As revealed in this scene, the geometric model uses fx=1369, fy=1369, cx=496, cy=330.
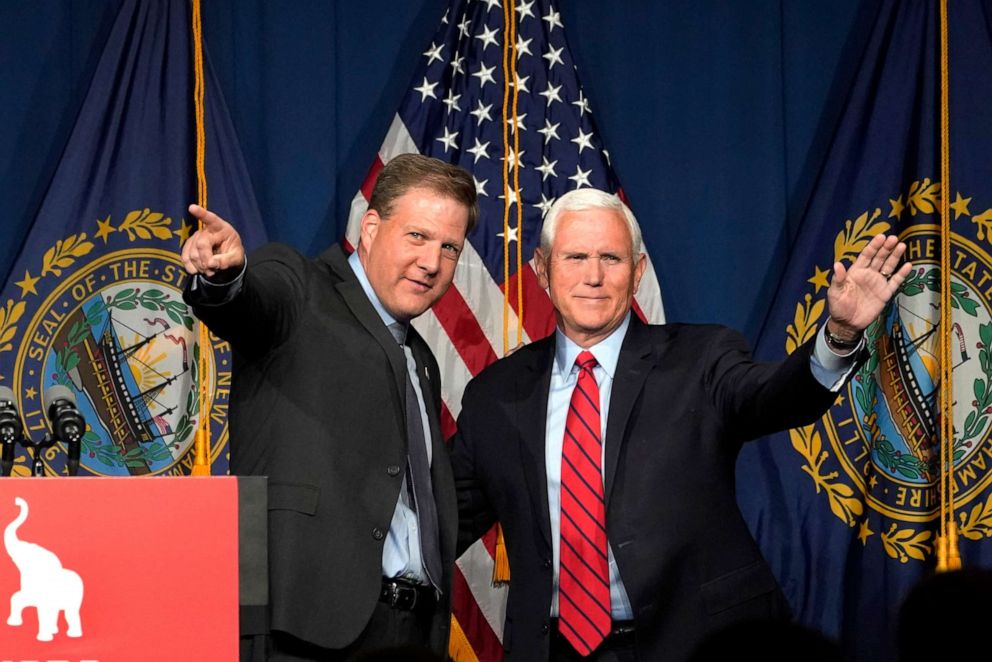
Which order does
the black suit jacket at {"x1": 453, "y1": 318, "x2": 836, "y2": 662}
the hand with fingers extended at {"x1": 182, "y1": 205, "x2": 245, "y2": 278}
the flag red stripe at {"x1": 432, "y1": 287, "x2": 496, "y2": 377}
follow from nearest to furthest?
the hand with fingers extended at {"x1": 182, "y1": 205, "x2": 245, "y2": 278}, the black suit jacket at {"x1": 453, "y1": 318, "x2": 836, "y2": 662}, the flag red stripe at {"x1": 432, "y1": 287, "x2": 496, "y2": 377}

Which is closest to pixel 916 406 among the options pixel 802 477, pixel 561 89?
pixel 802 477

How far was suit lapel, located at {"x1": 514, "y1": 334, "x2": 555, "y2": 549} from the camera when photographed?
3.12 m

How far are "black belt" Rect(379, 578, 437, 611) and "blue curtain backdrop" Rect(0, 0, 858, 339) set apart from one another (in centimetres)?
165

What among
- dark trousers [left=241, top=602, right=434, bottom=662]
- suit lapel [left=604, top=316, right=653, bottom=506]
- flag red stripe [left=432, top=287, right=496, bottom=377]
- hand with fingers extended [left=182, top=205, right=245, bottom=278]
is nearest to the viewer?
hand with fingers extended [left=182, top=205, right=245, bottom=278]

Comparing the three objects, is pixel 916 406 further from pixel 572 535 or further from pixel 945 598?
pixel 945 598

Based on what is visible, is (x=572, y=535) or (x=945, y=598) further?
(x=572, y=535)

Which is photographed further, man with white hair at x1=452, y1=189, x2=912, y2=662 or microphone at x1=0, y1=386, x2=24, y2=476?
man with white hair at x1=452, y1=189, x2=912, y2=662

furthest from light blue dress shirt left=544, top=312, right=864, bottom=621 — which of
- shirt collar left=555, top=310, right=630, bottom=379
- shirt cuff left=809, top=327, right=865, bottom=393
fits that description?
shirt cuff left=809, top=327, right=865, bottom=393

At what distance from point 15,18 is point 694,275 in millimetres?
2248

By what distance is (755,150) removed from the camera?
4.43m

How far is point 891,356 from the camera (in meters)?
4.07

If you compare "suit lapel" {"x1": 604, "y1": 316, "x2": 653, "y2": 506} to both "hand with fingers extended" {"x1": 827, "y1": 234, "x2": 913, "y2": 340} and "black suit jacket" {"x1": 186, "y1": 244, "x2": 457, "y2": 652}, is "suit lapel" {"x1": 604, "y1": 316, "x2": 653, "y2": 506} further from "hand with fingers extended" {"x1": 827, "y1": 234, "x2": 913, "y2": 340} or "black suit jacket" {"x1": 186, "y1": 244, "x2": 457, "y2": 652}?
"hand with fingers extended" {"x1": 827, "y1": 234, "x2": 913, "y2": 340}

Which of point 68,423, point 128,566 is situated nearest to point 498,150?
point 68,423

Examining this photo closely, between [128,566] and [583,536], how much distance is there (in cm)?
122
